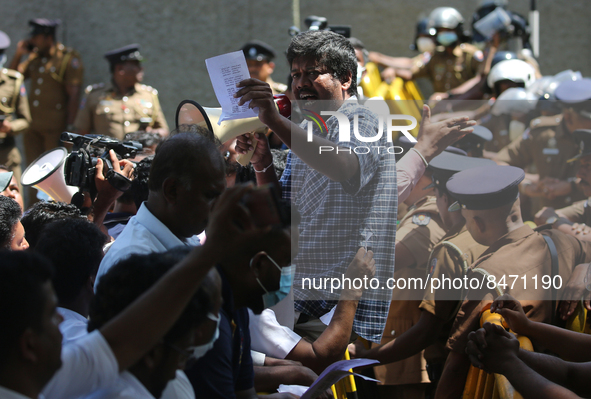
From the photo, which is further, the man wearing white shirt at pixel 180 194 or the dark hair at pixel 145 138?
the dark hair at pixel 145 138

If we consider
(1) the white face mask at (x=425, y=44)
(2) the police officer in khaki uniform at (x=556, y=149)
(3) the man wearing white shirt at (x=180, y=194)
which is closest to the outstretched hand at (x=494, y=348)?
(3) the man wearing white shirt at (x=180, y=194)

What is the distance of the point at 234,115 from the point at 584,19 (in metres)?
9.40

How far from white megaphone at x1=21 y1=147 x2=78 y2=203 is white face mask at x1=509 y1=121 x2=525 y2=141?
17.3ft

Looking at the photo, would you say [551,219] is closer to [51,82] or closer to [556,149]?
[556,149]

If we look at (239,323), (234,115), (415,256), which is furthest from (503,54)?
(239,323)

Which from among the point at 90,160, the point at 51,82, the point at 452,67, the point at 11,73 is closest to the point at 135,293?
the point at 90,160

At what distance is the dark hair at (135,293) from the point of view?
1.59m

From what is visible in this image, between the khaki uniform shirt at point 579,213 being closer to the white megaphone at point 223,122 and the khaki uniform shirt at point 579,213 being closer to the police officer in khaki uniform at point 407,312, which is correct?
the police officer in khaki uniform at point 407,312

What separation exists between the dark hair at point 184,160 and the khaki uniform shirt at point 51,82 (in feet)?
20.8

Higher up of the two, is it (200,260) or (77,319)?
(200,260)

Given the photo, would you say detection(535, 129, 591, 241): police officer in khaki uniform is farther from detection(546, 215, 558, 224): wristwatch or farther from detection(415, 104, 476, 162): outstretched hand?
detection(415, 104, 476, 162): outstretched hand

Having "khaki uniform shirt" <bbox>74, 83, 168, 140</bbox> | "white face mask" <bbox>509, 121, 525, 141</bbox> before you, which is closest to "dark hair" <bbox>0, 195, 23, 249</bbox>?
"khaki uniform shirt" <bbox>74, 83, 168, 140</bbox>

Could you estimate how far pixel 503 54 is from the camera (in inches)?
312

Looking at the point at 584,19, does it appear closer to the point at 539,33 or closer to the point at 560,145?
the point at 539,33
